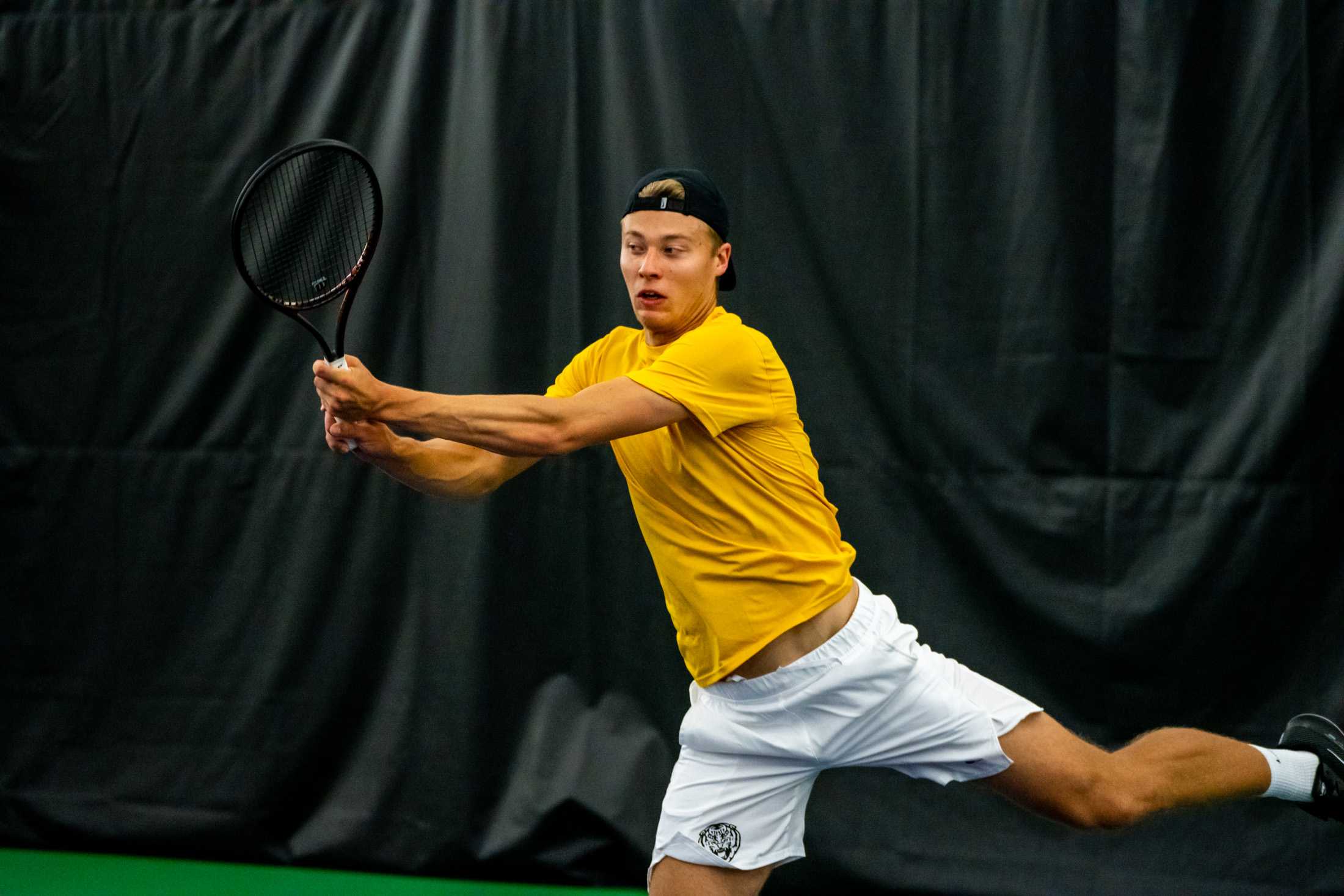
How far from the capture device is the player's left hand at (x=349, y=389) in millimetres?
2561

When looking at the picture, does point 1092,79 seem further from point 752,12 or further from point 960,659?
point 960,659

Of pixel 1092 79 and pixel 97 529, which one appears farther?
pixel 97 529

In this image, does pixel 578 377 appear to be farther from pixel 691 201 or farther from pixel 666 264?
pixel 691 201

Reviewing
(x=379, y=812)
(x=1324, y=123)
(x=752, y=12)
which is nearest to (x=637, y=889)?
(x=379, y=812)

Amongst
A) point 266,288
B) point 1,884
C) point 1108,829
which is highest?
point 266,288

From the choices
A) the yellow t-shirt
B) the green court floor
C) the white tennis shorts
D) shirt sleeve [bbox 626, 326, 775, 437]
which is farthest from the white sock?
the green court floor

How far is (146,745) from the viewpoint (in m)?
4.64

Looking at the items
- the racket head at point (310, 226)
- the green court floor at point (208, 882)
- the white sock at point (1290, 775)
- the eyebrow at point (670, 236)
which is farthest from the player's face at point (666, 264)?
the green court floor at point (208, 882)

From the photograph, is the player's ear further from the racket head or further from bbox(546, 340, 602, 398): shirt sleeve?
the racket head

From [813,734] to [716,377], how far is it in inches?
30.5

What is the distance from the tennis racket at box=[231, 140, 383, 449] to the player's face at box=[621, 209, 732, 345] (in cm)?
55

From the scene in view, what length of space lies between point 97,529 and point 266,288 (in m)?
1.96

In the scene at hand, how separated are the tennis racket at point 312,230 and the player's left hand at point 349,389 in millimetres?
48

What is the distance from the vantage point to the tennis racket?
2795 mm
